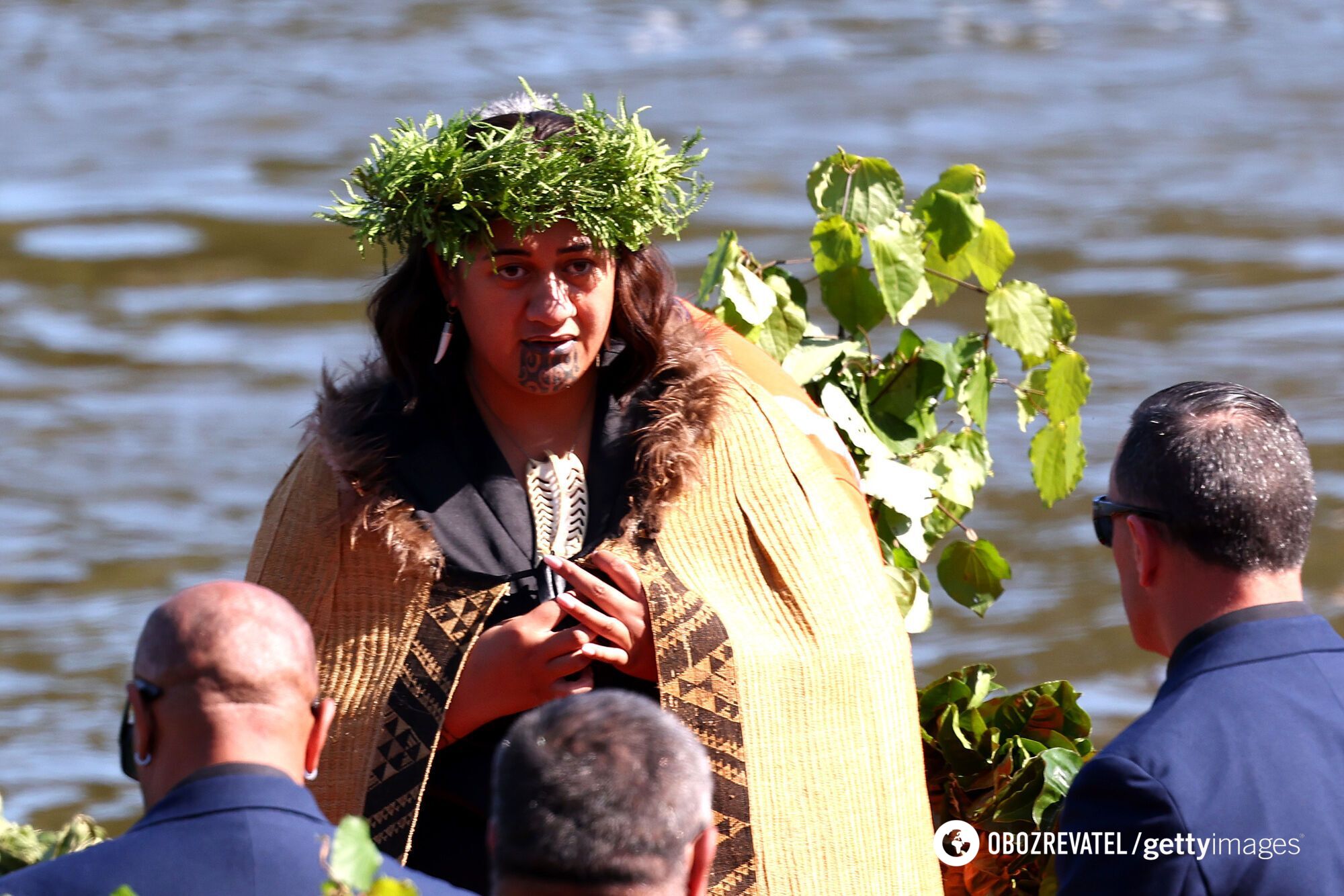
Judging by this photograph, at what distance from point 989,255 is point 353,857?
8.78 feet

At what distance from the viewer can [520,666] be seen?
3123 mm

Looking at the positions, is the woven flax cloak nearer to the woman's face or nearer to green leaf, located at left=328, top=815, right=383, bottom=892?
the woman's face

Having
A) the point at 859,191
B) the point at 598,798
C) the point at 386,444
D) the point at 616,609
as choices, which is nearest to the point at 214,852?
the point at 598,798

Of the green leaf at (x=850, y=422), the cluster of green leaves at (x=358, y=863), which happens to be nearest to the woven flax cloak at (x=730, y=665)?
the green leaf at (x=850, y=422)

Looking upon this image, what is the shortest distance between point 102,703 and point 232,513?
1992 mm

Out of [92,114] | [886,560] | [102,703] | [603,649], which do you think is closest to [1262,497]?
[603,649]

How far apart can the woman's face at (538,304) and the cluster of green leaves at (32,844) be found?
1.23m

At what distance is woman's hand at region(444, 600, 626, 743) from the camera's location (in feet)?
10.2

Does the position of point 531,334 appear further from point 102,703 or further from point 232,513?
point 232,513

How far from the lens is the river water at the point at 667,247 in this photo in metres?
8.58

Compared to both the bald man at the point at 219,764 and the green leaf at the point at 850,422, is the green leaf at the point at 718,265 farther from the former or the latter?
the bald man at the point at 219,764

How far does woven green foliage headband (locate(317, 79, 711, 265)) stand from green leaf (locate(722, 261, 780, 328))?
559 mm

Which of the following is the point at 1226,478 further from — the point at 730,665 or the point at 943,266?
the point at 943,266

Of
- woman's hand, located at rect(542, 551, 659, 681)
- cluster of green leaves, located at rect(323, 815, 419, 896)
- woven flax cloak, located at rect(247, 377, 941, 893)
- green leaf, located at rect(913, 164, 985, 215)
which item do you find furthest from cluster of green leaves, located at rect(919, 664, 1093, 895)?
cluster of green leaves, located at rect(323, 815, 419, 896)
